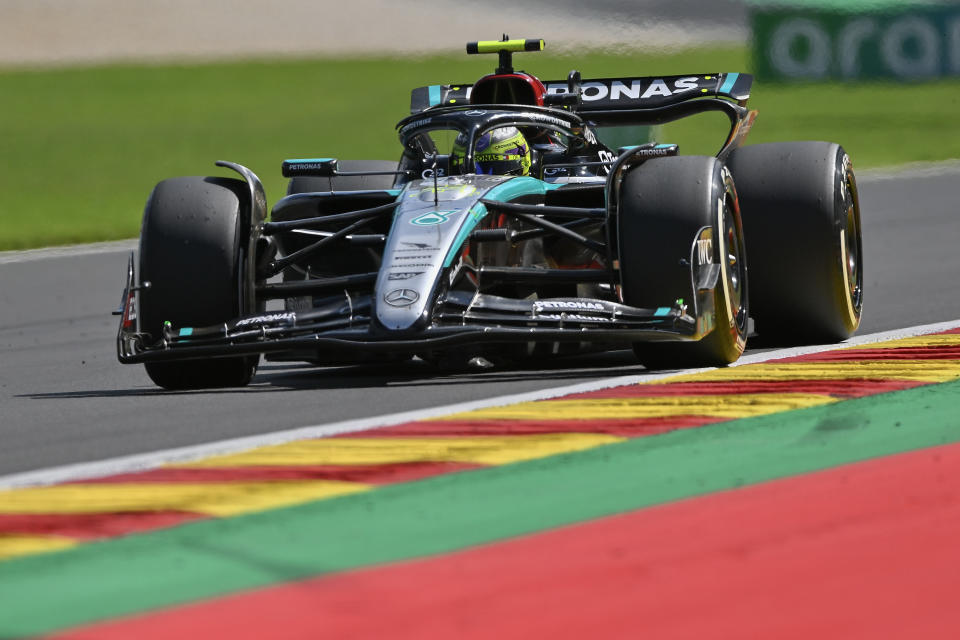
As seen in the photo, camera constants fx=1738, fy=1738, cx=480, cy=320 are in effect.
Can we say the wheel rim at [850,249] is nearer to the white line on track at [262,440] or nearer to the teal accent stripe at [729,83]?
the white line on track at [262,440]

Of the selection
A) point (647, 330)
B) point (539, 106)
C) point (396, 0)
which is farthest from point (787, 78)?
point (647, 330)

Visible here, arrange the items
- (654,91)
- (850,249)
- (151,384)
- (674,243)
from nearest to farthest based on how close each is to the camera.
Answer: (674,243), (151,384), (850,249), (654,91)

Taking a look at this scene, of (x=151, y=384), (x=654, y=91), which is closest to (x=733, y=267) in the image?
(x=654, y=91)

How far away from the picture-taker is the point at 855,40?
27.2 meters

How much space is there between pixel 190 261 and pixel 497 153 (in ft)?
5.94

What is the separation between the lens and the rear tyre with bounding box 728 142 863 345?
840 centimetres

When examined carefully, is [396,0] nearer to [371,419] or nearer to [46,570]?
[371,419]

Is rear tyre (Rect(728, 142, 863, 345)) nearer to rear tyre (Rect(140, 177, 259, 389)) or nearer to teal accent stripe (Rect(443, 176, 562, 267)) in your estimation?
teal accent stripe (Rect(443, 176, 562, 267))

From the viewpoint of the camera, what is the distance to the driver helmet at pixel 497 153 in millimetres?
8758

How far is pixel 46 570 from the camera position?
13.2ft

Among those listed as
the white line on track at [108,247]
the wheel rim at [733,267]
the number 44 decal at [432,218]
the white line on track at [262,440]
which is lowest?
the white line on track at [262,440]

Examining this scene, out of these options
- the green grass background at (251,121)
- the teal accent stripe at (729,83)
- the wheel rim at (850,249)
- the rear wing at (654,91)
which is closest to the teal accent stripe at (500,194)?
the wheel rim at (850,249)

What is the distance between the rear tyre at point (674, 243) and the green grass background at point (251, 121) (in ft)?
30.8

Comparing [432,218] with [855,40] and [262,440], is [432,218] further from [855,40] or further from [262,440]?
[855,40]
